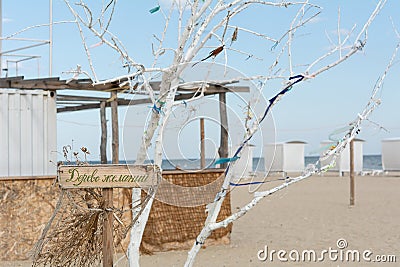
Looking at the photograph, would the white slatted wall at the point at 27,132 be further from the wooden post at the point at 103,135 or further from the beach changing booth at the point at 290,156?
the beach changing booth at the point at 290,156

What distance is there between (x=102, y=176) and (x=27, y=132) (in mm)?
4128

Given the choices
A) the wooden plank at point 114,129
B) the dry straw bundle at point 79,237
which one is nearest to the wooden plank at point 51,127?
the wooden plank at point 114,129

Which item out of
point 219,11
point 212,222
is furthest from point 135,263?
point 219,11

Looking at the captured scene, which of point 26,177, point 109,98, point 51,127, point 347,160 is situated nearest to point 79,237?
point 26,177

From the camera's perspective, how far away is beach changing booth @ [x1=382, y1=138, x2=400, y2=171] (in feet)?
90.9

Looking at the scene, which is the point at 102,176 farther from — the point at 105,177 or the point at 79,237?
the point at 79,237

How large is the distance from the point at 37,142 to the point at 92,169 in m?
4.11

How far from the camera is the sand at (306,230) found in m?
7.43

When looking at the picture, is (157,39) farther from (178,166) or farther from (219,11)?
(178,166)

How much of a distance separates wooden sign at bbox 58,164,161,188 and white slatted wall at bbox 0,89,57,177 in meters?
3.84

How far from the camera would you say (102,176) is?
3.95m

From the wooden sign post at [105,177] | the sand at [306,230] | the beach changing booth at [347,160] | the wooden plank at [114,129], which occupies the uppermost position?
the wooden plank at [114,129]

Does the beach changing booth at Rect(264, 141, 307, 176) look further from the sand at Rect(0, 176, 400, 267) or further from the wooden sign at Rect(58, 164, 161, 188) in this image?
the wooden sign at Rect(58, 164, 161, 188)

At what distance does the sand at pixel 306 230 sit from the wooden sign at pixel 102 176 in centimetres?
147
